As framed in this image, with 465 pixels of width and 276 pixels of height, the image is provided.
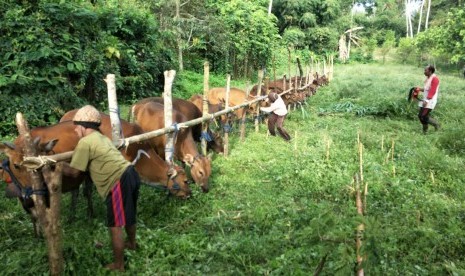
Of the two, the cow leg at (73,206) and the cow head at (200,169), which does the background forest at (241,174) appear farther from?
the cow head at (200,169)

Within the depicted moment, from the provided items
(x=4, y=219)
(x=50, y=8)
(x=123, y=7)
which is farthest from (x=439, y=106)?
(x=4, y=219)

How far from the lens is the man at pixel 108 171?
395cm

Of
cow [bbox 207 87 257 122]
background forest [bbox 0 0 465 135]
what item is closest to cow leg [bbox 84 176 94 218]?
background forest [bbox 0 0 465 135]

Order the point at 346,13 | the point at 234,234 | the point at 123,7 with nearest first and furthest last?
the point at 234,234 < the point at 123,7 < the point at 346,13

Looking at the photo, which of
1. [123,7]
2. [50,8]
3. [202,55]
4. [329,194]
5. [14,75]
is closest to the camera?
[329,194]

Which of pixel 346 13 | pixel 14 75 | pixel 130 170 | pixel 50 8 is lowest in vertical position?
pixel 130 170

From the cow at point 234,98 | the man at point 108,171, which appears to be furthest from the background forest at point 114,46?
the man at point 108,171

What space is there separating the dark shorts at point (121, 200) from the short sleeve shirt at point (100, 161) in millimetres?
56

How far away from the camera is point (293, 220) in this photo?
5.64 m

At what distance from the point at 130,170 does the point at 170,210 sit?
191cm

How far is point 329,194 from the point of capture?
6855mm

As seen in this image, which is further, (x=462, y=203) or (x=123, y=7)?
(x=123, y=7)

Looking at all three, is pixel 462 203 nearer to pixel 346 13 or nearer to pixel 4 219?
pixel 4 219

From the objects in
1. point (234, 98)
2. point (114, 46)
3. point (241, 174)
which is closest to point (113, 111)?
point (241, 174)
